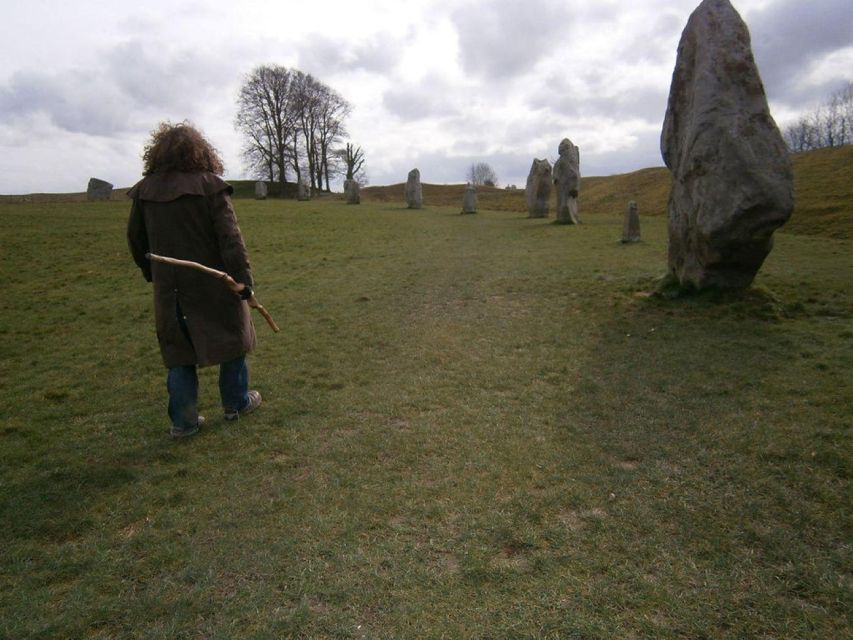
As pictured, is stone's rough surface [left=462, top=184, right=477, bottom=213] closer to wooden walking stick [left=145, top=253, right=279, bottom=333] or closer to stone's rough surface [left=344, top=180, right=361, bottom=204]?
stone's rough surface [left=344, top=180, right=361, bottom=204]

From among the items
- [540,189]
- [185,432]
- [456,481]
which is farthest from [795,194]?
[540,189]

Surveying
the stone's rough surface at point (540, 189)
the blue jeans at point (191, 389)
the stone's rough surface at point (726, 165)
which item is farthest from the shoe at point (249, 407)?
the stone's rough surface at point (540, 189)

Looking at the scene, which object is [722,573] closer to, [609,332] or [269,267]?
[609,332]

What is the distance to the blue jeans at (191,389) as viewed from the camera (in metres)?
4.79

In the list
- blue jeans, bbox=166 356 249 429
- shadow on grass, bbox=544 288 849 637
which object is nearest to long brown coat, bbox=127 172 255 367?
blue jeans, bbox=166 356 249 429

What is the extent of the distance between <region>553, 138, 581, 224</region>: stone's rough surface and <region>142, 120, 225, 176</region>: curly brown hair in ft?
66.5

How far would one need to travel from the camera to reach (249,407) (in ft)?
17.7

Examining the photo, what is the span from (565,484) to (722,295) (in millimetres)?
5753

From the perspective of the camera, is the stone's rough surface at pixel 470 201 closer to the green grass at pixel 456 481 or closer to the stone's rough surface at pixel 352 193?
the stone's rough surface at pixel 352 193

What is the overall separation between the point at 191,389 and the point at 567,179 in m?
20.9

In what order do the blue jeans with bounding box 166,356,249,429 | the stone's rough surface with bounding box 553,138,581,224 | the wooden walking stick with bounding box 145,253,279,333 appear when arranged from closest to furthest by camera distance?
the wooden walking stick with bounding box 145,253,279,333, the blue jeans with bounding box 166,356,249,429, the stone's rough surface with bounding box 553,138,581,224

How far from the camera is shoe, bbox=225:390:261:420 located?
5230 mm

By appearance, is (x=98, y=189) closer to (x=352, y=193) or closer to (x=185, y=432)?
(x=352, y=193)

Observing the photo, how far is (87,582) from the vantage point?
122 inches
